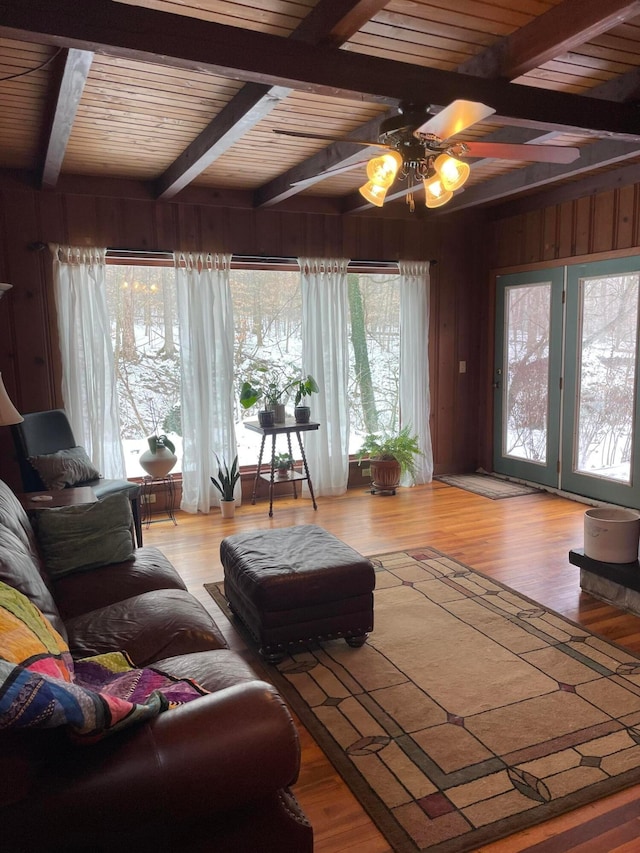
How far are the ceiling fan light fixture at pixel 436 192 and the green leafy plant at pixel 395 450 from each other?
3241 mm

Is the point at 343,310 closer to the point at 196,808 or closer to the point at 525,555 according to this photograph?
the point at 525,555

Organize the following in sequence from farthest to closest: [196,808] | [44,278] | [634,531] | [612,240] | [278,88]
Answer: [612,240], [44,278], [634,531], [278,88], [196,808]

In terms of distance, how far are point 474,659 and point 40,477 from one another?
292 cm

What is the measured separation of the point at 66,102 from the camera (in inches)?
117

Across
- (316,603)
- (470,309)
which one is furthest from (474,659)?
(470,309)

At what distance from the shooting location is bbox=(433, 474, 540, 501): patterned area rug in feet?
19.1

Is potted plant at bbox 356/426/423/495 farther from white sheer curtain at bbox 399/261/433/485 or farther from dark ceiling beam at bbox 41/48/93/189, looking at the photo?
dark ceiling beam at bbox 41/48/93/189

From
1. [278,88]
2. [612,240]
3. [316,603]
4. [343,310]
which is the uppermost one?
[278,88]

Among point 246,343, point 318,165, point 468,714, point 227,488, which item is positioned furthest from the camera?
point 246,343

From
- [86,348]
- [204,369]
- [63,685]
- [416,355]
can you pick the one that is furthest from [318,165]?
[63,685]

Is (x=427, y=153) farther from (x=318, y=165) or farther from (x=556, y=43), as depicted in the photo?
(x=318, y=165)

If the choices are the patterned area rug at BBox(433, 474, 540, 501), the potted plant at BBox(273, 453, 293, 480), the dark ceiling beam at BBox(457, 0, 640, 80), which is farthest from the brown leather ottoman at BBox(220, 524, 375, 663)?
the patterned area rug at BBox(433, 474, 540, 501)

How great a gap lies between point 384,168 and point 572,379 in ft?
11.6

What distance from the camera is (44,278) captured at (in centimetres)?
485
